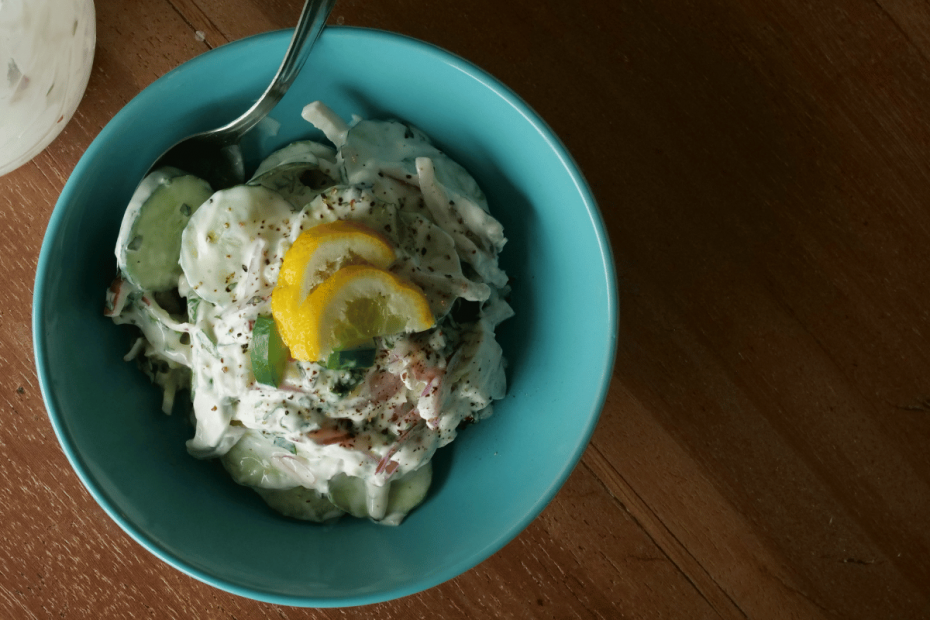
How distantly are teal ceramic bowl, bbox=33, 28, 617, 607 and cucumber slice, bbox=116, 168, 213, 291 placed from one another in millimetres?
39

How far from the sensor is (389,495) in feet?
3.26

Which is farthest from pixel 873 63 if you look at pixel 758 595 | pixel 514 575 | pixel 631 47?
pixel 514 575

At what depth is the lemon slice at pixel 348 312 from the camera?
73cm

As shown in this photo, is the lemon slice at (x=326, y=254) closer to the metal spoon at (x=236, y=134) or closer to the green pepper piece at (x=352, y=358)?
the green pepper piece at (x=352, y=358)

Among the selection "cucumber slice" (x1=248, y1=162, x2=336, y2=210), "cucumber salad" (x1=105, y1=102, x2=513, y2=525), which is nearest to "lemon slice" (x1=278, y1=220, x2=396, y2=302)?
"cucumber salad" (x1=105, y1=102, x2=513, y2=525)

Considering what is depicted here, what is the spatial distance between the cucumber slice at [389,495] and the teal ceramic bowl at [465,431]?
0.02 m

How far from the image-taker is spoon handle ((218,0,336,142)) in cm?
82

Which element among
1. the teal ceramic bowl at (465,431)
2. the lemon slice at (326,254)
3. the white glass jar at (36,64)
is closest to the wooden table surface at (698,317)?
the white glass jar at (36,64)

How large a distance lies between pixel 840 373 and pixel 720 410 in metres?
0.20

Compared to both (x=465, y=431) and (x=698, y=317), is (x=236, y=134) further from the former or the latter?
(x=698, y=317)

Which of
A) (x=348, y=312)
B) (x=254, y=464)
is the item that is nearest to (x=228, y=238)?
(x=348, y=312)

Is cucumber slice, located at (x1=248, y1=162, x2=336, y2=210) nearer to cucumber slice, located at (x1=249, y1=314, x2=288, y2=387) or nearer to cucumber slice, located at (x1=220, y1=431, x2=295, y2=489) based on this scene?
cucumber slice, located at (x1=249, y1=314, x2=288, y2=387)

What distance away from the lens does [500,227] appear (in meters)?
0.92

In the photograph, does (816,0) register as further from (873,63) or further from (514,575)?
(514,575)
